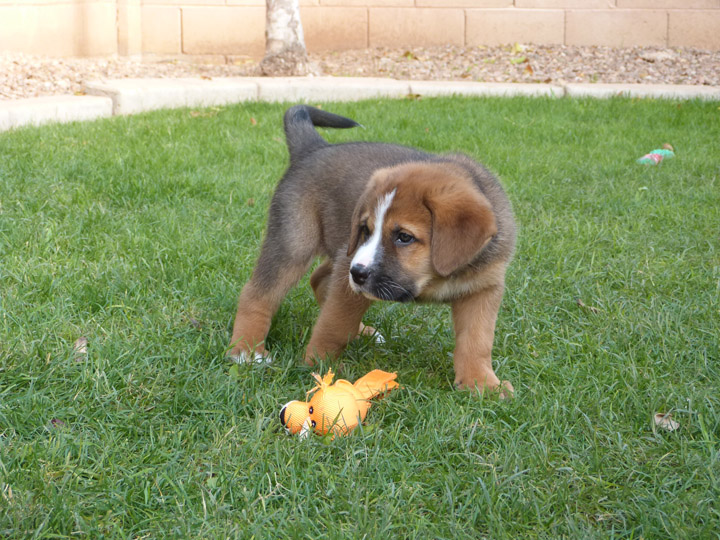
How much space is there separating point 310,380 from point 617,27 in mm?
9952

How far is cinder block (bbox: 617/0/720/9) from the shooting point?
1120cm

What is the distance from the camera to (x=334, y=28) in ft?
37.1

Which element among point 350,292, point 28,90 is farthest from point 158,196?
point 28,90

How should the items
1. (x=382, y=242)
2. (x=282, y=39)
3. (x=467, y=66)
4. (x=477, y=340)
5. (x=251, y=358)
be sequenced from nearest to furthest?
(x=382, y=242) → (x=477, y=340) → (x=251, y=358) → (x=282, y=39) → (x=467, y=66)

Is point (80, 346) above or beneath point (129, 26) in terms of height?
beneath

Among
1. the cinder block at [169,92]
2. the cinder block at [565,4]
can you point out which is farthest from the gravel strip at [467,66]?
the cinder block at [169,92]

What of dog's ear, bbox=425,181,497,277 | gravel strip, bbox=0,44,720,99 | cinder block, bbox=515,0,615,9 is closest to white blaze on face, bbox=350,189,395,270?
dog's ear, bbox=425,181,497,277

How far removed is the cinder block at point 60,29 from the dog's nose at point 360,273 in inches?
334

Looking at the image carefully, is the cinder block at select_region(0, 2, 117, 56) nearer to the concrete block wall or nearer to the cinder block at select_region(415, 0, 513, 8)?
the concrete block wall

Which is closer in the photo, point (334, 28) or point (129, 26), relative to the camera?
point (129, 26)

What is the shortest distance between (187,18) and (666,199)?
7744 mm

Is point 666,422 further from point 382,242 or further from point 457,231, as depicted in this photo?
point 382,242

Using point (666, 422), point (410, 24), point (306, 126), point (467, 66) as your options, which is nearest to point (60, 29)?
point (410, 24)

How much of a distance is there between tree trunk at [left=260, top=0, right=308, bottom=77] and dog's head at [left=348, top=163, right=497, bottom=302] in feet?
22.1
